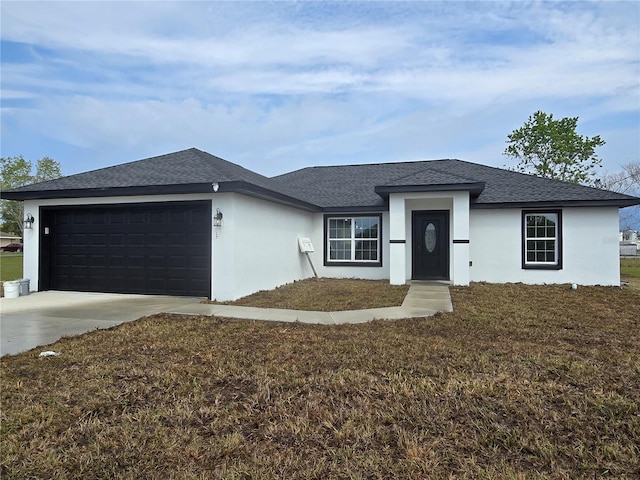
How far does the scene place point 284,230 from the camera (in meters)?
11.6

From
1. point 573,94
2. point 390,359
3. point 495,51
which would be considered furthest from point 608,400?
point 573,94

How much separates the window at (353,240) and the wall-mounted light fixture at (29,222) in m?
9.05

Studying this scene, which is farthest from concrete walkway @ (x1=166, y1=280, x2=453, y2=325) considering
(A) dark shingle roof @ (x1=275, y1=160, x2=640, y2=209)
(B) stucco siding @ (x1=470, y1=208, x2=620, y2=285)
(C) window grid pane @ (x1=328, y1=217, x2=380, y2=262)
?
(C) window grid pane @ (x1=328, y1=217, x2=380, y2=262)

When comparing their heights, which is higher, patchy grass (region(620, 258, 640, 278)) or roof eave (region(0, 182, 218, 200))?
roof eave (region(0, 182, 218, 200))

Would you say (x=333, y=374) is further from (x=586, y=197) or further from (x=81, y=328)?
(x=586, y=197)

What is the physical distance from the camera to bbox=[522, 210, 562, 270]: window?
11.9 meters

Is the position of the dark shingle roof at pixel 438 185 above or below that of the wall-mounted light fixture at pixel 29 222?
above

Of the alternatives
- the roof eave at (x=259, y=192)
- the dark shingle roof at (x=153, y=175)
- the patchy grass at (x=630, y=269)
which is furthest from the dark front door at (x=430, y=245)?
the patchy grass at (x=630, y=269)

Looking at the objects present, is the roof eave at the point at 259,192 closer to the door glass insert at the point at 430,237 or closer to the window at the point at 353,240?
the window at the point at 353,240

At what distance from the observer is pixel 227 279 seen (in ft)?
28.6

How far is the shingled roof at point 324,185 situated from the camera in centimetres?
910

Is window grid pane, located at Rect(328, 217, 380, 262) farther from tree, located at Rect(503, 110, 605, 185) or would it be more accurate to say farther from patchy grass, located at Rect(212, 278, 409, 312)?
tree, located at Rect(503, 110, 605, 185)

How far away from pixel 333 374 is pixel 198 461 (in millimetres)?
1769

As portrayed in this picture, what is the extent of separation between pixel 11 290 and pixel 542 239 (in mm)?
15150
